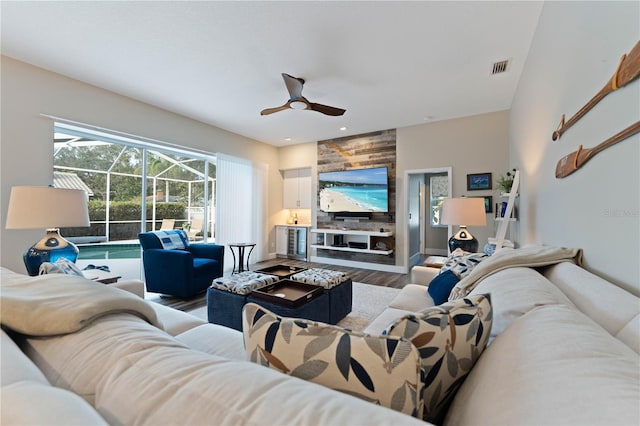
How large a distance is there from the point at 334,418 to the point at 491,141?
4903mm

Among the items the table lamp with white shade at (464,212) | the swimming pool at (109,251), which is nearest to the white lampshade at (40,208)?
the swimming pool at (109,251)

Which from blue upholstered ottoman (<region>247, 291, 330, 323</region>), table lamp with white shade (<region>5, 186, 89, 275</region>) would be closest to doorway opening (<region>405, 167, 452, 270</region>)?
blue upholstered ottoman (<region>247, 291, 330, 323</region>)

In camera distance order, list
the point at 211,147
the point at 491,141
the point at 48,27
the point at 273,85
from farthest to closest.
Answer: the point at 211,147
the point at 491,141
the point at 273,85
the point at 48,27

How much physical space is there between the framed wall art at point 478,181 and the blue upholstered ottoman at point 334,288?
9.78ft

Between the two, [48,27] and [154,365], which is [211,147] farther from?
[154,365]

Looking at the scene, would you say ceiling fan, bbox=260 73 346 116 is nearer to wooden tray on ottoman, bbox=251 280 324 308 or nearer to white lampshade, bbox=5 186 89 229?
wooden tray on ottoman, bbox=251 280 324 308

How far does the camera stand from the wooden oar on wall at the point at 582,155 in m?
0.88

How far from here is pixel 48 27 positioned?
2.22 m

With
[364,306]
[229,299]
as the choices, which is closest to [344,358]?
[229,299]

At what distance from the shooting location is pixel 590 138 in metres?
1.18

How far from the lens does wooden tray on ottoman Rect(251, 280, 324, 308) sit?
2072 mm

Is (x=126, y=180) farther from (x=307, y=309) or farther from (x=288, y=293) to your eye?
(x=307, y=309)

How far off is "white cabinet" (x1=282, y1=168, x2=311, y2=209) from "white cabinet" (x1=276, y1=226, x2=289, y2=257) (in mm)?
587

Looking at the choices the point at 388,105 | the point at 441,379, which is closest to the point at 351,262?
the point at 388,105
